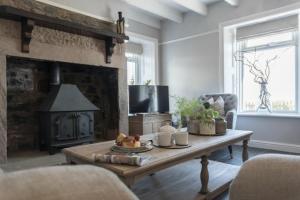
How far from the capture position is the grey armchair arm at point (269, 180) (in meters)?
0.91

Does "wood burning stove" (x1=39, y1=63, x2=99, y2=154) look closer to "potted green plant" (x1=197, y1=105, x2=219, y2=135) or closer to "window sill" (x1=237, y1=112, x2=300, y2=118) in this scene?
"potted green plant" (x1=197, y1=105, x2=219, y2=135)

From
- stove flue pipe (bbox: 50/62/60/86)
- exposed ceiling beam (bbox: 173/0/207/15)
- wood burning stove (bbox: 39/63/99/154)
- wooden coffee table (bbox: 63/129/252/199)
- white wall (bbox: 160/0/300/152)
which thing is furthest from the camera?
exposed ceiling beam (bbox: 173/0/207/15)

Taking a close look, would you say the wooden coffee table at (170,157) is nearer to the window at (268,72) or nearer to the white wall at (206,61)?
the white wall at (206,61)

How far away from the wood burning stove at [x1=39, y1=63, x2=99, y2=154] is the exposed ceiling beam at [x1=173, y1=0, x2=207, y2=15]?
237cm

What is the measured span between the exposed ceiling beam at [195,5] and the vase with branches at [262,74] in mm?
1259

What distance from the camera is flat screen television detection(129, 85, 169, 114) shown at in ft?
14.1

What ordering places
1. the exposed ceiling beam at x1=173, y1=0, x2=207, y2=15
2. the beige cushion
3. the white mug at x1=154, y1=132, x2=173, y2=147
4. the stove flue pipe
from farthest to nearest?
1. the exposed ceiling beam at x1=173, y1=0, x2=207, y2=15
2. the stove flue pipe
3. the white mug at x1=154, y1=132, x2=173, y2=147
4. the beige cushion

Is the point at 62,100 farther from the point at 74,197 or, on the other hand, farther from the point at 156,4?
the point at 74,197

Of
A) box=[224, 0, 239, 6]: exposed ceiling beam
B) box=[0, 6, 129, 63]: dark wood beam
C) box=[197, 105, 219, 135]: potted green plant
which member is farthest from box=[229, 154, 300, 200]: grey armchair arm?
box=[224, 0, 239, 6]: exposed ceiling beam

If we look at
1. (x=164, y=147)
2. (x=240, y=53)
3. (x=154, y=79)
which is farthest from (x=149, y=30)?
(x=164, y=147)

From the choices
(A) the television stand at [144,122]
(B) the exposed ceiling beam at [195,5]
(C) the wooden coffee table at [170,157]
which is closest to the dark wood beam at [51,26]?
(A) the television stand at [144,122]

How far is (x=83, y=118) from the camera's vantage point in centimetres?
347

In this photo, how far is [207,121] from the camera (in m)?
2.32

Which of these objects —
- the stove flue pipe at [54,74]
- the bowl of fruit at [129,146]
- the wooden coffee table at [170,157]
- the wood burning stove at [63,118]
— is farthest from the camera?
the stove flue pipe at [54,74]
